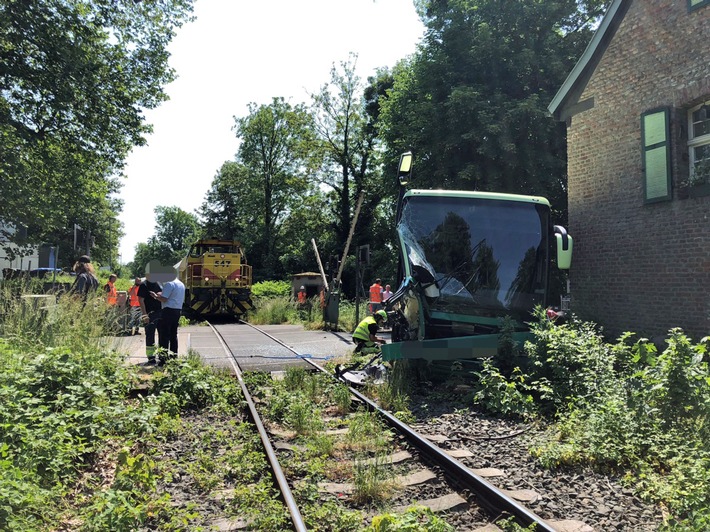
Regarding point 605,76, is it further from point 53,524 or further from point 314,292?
point 314,292

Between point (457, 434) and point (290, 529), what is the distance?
8.75 feet

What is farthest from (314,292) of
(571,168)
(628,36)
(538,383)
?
(538,383)

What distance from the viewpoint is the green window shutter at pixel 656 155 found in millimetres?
9320

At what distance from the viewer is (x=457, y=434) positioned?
5707mm

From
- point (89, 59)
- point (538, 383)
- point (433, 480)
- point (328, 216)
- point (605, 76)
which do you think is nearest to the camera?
point (433, 480)

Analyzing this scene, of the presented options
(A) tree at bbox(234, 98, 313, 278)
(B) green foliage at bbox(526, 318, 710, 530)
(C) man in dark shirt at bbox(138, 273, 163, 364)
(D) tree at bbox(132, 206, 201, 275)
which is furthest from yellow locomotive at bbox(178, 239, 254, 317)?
(D) tree at bbox(132, 206, 201, 275)

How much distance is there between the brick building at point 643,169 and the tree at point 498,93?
21.3ft

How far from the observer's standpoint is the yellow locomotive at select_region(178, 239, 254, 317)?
23.1m

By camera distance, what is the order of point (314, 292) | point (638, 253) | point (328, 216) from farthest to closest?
1. point (328, 216)
2. point (314, 292)
3. point (638, 253)

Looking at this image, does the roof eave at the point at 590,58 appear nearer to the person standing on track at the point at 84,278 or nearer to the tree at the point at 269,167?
the person standing on track at the point at 84,278

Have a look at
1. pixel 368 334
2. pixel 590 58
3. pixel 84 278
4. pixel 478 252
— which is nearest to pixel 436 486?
pixel 478 252

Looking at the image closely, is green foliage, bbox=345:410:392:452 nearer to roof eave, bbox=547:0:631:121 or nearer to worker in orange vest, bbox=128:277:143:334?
worker in orange vest, bbox=128:277:143:334

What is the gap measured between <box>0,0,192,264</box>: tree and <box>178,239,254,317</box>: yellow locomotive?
592cm

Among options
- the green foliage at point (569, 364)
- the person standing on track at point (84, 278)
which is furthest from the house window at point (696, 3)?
the person standing on track at point (84, 278)
